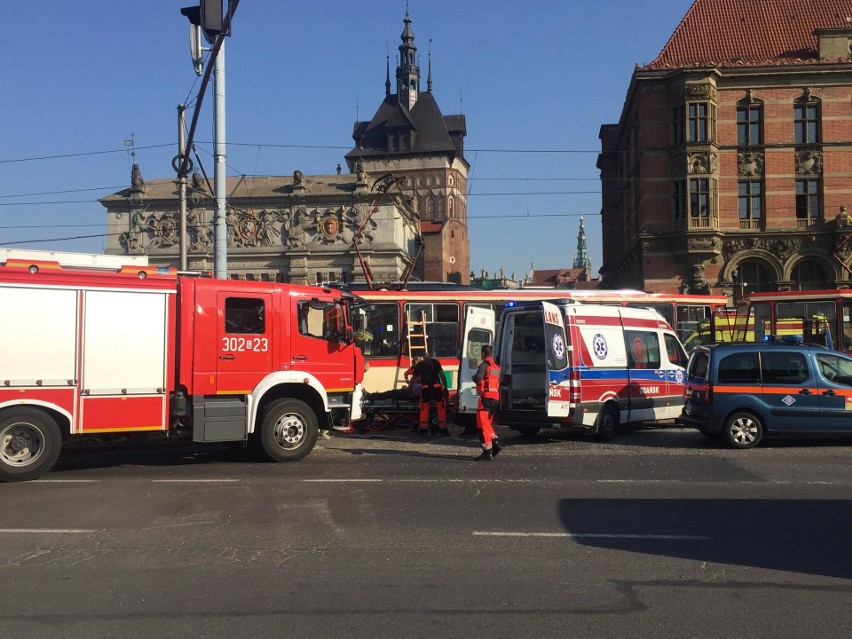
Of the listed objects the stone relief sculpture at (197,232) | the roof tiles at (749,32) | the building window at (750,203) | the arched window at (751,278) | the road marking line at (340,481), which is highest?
the roof tiles at (749,32)

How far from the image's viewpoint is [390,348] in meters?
19.3

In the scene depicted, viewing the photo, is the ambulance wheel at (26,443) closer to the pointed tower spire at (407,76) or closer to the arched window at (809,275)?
the arched window at (809,275)

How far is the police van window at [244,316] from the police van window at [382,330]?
6.10 metres

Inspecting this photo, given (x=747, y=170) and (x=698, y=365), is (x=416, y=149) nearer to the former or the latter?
(x=747, y=170)

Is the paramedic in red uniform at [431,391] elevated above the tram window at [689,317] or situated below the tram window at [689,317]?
below

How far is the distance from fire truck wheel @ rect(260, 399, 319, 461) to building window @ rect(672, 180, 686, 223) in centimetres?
3383

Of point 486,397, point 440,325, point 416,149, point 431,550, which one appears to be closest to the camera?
point 431,550

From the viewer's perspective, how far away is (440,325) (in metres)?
19.8

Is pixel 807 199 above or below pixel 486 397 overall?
above

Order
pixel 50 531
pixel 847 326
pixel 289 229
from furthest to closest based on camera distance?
1. pixel 289 229
2. pixel 847 326
3. pixel 50 531

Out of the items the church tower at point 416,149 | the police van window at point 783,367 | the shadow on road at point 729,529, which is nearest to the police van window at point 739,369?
the police van window at point 783,367

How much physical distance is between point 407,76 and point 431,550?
115856 millimetres

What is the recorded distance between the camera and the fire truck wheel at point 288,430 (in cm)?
1259

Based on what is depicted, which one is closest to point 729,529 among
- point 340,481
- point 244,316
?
point 340,481
